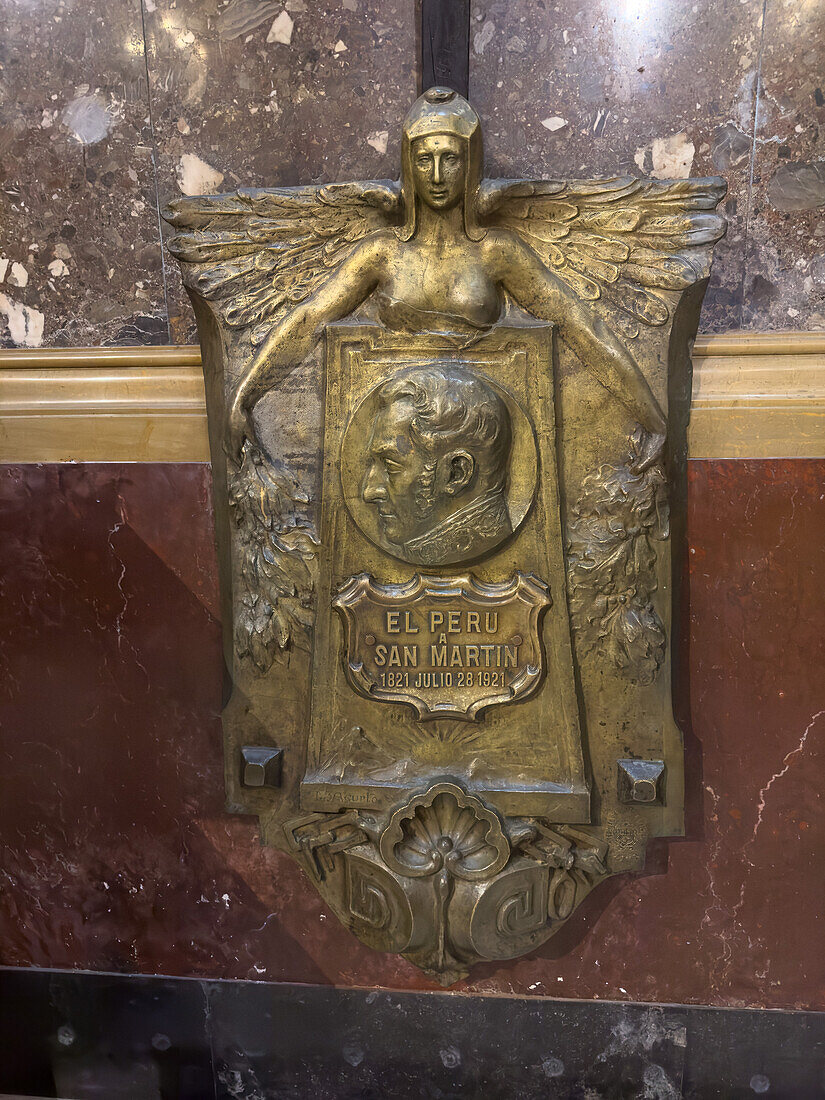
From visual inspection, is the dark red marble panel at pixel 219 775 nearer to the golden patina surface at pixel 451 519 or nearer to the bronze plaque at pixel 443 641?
the golden patina surface at pixel 451 519

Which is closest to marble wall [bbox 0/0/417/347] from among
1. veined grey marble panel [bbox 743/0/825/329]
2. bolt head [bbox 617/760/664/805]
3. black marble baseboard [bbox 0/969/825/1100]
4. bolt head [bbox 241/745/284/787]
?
veined grey marble panel [bbox 743/0/825/329]

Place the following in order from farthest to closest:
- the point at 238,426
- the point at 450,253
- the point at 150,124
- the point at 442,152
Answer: the point at 150,124, the point at 238,426, the point at 450,253, the point at 442,152

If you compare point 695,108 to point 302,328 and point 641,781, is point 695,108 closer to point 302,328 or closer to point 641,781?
point 302,328

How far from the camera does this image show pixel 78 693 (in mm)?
2566

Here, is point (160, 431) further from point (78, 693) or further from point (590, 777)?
point (590, 777)

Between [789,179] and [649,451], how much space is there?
765mm

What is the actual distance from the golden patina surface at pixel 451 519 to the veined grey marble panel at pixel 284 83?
0.21 metres

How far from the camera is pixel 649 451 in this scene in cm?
213

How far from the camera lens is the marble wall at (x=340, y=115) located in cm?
215

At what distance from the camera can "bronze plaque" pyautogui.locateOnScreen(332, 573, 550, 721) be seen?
7.19 ft

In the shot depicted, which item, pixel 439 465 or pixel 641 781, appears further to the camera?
pixel 641 781

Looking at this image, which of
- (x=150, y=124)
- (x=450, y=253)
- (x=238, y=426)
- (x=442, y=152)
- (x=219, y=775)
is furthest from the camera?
(x=219, y=775)

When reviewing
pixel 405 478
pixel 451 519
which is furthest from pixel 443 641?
pixel 405 478

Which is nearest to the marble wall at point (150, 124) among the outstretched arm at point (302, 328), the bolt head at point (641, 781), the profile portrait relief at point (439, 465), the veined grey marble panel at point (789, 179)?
the outstretched arm at point (302, 328)
